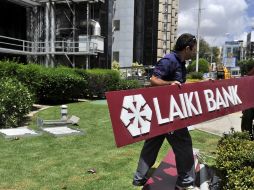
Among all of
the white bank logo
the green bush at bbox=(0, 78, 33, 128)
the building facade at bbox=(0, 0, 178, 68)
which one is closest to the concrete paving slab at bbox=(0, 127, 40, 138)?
the green bush at bbox=(0, 78, 33, 128)

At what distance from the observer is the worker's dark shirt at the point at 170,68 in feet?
14.8

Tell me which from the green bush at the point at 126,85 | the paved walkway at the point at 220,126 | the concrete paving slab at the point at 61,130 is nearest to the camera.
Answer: the concrete paving slab at the point at 61,130

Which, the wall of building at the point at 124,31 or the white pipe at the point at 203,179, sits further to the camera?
the wall of building at the point at 124,31

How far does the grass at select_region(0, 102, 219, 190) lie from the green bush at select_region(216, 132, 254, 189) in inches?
55.0

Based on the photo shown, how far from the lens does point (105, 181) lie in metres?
5.43

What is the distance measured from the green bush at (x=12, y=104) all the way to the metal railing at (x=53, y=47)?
17180mm

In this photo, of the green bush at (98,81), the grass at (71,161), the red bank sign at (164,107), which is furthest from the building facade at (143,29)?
the red bank sign at (164,107)

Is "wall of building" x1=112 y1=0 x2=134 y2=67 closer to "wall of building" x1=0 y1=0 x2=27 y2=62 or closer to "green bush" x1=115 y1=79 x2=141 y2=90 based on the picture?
"wall of building" x1=0 y1=0 x2=27 y2=62

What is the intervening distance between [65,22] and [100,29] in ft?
8.99

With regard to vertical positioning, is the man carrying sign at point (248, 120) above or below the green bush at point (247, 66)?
below

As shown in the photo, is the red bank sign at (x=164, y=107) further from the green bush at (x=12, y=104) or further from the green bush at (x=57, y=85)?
the green bush at (x=57, y=85)

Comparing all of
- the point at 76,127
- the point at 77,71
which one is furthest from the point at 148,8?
the point at 76,127

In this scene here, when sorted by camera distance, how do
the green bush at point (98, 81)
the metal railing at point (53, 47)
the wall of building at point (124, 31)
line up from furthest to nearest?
the wall of building at point (124, 31) → the metal railing at point (53, 47) → the green bush at point (98, 81)

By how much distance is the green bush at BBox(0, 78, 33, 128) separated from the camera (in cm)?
955
